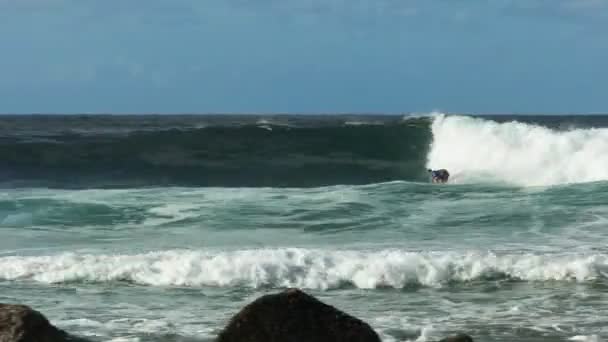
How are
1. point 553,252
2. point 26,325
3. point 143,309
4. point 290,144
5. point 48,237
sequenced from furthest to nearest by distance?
point 290,144
point 48,237
point 553,252
point 143,309
point 26,325

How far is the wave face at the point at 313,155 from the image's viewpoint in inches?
920

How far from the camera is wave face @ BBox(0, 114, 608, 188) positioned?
76.6 ft

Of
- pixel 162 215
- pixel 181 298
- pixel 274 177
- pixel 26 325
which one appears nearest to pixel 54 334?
pixel 26 325

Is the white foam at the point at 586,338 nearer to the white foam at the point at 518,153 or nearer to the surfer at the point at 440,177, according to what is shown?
the white foam at the point at 518,153

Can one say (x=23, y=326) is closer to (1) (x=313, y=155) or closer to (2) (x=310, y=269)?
(2) (x=310, y=269)

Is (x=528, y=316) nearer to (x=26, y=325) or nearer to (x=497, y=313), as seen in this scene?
(x=497, y=313)

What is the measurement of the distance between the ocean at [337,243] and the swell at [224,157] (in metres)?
0.15

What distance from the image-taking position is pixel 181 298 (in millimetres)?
9219

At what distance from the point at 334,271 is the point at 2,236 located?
17.5 ft

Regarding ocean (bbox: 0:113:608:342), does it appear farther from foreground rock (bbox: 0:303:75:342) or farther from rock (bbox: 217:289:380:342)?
rock (bbox: 217:289:380:342)

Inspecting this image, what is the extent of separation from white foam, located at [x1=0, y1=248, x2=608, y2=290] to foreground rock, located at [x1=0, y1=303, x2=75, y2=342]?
13.5 feet

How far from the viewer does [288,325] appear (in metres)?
5.77

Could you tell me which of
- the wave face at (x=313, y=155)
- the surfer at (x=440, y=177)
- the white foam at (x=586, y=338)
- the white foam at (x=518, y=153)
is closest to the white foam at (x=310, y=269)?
the white foam at (x=586, y=338)

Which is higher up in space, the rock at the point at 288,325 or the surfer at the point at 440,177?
the surfer at the point at 440,177
